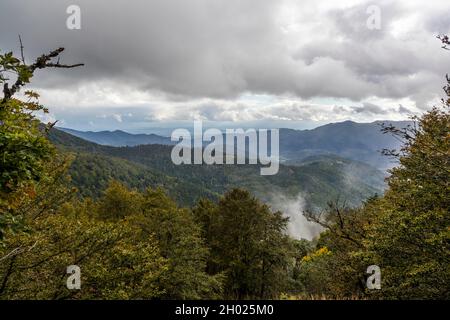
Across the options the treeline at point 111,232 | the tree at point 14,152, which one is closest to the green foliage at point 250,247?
the treeline at point 111,232

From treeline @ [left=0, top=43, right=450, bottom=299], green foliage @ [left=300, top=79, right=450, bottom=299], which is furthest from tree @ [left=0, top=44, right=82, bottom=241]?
green foliage @ [left=300, top=79, right=450, bottom=299]

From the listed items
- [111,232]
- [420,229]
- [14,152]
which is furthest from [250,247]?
[14,152]

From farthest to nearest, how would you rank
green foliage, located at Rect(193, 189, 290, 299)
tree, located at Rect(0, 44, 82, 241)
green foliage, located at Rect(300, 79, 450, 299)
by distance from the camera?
green foliage, located at Rect(193, 189, 290, 299) < green foliage, located at Rect(300, 79, 450, 299) < tree, located at Rect(0, 44, 82, 241)

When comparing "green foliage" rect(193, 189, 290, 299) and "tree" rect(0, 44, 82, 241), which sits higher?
"tree" rect(0, 44, 82, 241)

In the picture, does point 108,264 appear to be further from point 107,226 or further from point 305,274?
point 305,274

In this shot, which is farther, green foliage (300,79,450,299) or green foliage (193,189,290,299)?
green foliage (193,189,290,299)

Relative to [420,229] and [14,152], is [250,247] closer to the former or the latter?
[420,229]

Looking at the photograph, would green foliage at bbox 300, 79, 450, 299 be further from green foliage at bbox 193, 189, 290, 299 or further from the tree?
green foliage at bbox 193, 189, 290, 299

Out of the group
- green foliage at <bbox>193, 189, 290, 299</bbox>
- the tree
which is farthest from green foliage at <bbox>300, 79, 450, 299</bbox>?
green foliage at <bbox>193, 189, 290, 299</bbox>

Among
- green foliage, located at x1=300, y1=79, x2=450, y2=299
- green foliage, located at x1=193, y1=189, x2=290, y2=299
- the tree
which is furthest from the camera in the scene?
green foliage, located at x1=193, y1=189, x2=290, y2=299

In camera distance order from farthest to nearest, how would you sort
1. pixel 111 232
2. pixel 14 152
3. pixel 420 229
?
1. pixel 111 232
2. pixel 420 229
3. pixel 14 152
